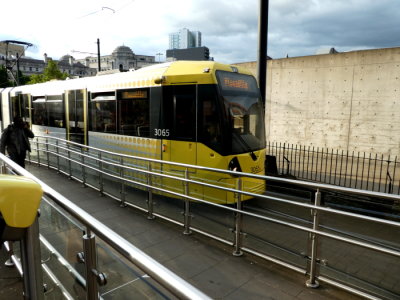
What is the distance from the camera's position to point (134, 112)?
7711mm

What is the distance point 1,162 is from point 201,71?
3969 mm

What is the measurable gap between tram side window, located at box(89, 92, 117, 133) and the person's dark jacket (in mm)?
1883

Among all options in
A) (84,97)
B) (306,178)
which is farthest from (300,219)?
(84,97)

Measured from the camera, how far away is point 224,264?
13.8ft

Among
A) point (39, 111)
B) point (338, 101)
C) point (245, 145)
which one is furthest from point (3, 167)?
point (338, 101)

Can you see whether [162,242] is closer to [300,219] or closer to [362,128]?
[300,219]

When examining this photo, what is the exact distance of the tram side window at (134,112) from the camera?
7.41 metres

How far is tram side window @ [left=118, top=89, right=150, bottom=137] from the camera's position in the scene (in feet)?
24.3

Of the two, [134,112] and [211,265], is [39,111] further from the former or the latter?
[211,265]

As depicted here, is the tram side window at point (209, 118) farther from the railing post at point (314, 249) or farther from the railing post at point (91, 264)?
the railing post at point (91, 264)

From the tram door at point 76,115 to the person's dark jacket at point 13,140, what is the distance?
6.59ft

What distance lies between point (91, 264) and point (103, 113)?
7.22 meters

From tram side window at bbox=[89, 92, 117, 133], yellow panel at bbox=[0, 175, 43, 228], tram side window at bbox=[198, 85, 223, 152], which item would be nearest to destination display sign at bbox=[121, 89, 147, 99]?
tram side window at bbox=[89, 92, 117, 133]

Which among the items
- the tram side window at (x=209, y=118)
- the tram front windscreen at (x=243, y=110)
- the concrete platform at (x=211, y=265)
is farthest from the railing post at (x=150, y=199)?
the tram front windscreen at (x=243, y=110)
